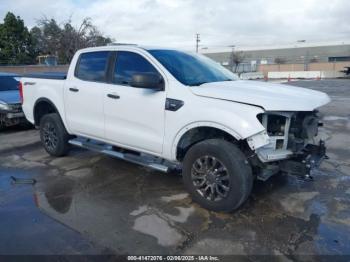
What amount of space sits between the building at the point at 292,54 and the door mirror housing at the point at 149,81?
78.9m

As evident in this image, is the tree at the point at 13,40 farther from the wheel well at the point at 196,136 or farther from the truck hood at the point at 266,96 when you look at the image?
the truck hood at the point at 266,96

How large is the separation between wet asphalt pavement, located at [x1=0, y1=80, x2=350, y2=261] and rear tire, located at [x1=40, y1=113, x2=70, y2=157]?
0.45 meters

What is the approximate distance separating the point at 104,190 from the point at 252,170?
6.95 feet

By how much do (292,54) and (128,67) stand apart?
302ft

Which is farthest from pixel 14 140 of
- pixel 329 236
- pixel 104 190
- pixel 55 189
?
pixel 329 236

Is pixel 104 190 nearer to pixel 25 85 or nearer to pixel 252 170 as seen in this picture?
pixel 252 170

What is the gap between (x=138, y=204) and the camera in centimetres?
427

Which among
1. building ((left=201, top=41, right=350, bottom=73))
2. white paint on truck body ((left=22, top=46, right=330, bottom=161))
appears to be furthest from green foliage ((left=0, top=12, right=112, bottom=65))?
building ((left=201, top=41, right=350, bottom=73))

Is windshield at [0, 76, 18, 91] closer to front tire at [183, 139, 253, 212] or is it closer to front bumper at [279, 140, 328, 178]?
front tire at [183, 139, 253, 212]

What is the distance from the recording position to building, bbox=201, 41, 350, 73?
273 ft

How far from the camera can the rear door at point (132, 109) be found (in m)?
4.34

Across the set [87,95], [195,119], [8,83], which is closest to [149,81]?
[195,119]

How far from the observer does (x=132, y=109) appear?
4559mm

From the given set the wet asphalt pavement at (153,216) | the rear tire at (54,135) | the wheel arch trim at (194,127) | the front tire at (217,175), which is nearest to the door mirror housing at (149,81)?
the wheel arch trim at (194,127)
